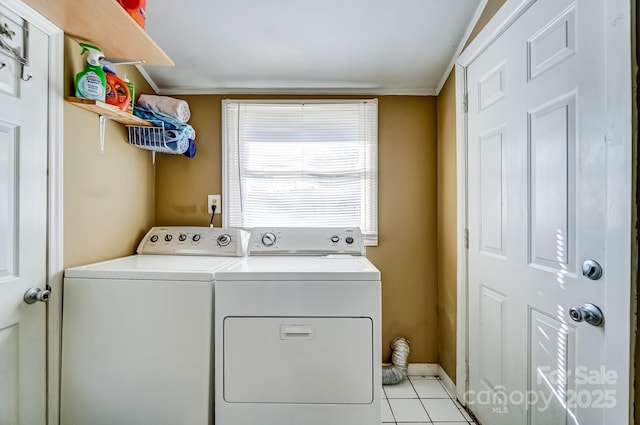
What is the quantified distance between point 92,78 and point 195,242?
100 centimetres

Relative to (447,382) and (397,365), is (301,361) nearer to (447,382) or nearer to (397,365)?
(397,365)

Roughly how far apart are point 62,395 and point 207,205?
1280 mm

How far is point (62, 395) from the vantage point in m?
1.35

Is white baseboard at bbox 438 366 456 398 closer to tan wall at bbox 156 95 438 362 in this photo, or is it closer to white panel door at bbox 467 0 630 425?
tan wall at bbox 156 95 438 362

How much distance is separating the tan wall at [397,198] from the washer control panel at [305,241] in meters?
0.35

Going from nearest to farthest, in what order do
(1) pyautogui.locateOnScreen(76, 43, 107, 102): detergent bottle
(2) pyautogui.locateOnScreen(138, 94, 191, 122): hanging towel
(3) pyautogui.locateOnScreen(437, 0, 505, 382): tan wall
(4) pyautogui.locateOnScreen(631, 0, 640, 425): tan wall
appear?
1. (4) pyautogui.locateOnScreen(631, 0, 640, 425): tan wall
2. (1) pyautogui.locateOnScreen(76, 43, 107, 102): detergent bottle
3. (2) pyautogui.locateOnScreen(138, 94, 191, 122): hanging towel
4. (3) pyautogui.locateOnScreen(437, 0, 505, 382): tan wall

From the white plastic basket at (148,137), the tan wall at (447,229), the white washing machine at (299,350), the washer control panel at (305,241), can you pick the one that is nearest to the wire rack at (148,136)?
the white plastic basket at (148,137)

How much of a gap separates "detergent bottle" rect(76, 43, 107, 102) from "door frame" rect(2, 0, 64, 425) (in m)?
0.07

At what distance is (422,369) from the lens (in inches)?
89.3

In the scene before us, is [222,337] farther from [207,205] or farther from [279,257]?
[207,205]

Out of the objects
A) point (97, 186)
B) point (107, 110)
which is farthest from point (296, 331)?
point (107, 110)

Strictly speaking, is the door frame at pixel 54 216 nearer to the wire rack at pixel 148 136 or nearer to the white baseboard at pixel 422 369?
the wire rack at pixel 148 136

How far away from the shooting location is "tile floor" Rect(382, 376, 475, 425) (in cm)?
179

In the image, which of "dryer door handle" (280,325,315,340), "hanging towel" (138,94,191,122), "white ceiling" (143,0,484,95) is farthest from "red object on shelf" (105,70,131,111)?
"dryer door handle" (280,325,315,340)
